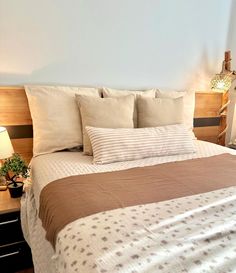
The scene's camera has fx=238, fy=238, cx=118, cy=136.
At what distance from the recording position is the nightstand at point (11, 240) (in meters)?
1.44

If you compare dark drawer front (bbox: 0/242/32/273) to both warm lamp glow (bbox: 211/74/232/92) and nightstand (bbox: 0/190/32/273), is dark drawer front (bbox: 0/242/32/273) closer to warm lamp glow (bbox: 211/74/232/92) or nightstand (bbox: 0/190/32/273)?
nightstand (bbox: 0/190/32/273)

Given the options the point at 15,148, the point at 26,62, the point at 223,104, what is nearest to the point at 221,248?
the point at 15,148

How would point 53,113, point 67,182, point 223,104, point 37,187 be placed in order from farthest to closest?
point 223,104 → point 53,113 → point 37,187 → point 67,182

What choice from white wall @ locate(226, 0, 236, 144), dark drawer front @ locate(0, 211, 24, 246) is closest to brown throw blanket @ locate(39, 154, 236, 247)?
dark drawer front @ locate(0, 211, 24, 246)

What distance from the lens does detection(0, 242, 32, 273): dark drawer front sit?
1.47 metres

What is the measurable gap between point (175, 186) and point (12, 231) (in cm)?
104

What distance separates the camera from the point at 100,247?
746 millimetres

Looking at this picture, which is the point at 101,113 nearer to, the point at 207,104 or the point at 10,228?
the point at 10,228

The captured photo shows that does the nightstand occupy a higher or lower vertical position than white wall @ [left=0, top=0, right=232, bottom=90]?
lower

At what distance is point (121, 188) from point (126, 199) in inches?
4.3

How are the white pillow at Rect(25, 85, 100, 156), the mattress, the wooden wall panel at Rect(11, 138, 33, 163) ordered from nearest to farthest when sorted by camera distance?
the mattress < the white pillow at Rect(25, 85, 100, 156) < the wooden wall panel at Rect(11, 138, 33, 163)

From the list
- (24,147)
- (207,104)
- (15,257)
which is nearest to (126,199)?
(15,257)

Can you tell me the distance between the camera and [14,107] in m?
1.77

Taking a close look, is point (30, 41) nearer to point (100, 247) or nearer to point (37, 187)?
point (37, 187)
